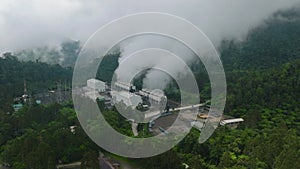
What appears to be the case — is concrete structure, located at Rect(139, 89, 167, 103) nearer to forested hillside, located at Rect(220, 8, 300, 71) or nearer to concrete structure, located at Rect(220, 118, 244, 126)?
concrete structure, located at Rect(220, 118, 244, 126)

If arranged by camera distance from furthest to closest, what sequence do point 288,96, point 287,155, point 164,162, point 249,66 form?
point 249,66 < point 288,96 < point 164,162 < point 287,155

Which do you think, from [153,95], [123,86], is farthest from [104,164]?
[123,86]

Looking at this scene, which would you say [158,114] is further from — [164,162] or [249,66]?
[249,66]

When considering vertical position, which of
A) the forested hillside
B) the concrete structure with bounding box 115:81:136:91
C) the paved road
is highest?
the forested hillside

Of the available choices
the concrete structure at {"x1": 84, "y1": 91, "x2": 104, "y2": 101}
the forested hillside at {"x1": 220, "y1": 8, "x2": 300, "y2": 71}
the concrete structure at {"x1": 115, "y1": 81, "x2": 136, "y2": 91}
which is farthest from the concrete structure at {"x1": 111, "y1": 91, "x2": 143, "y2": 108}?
the forested hillside at {"x1": 220, "y1": 8, "x2": 300, "y2": 71}

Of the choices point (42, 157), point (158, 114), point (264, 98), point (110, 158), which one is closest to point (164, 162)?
point (110, 158)

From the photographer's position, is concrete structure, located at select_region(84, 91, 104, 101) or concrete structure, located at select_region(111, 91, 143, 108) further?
concrete structure, located at select_region(84, 91, 104, 101)

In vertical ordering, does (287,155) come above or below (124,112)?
below

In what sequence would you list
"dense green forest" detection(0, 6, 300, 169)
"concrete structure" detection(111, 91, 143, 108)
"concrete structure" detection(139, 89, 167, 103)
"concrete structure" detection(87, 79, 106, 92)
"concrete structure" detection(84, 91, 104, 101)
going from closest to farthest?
"dense green forest" detection(0, 6, 300, 169) < "concrete structure" detection(111, 91, 143, 108) < "concrete structure" detection(139, 89, 167, 103) < "concrete structure" detection(84, 91, 104, 101) < "concrete structure" detection(87, 79, 106, 92)
